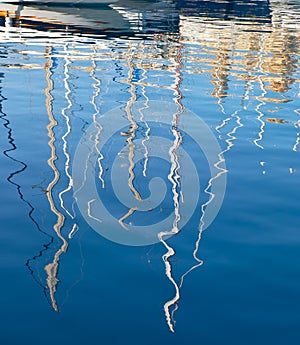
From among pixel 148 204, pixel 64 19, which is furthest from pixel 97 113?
pixel 64 19

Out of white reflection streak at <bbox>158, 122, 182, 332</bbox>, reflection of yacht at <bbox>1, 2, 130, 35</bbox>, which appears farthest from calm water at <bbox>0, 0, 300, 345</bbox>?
reflection of yacht at <bbox>1, 2, 130, 35</bbox>

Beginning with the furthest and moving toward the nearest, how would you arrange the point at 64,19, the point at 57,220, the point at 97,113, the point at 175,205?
the point at 64,19
the point at 97,113
the point at 175,205
the point at 57,220

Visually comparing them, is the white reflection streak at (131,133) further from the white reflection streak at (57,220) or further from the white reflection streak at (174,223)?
the white reflection streak at (57,220)

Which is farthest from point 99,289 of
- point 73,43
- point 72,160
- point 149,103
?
point 73,43

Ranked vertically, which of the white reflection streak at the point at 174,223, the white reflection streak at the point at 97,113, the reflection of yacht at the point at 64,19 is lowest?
the white reflection streak at the point at 174,223

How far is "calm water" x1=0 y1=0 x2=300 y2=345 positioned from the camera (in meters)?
6.02

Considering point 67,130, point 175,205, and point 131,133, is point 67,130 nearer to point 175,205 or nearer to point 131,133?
point 131,133

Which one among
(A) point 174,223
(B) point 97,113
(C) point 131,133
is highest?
(B) point 97,113

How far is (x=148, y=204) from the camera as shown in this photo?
8.86m

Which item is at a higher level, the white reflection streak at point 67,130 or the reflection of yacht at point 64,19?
the reflection of yacht at point 64,19

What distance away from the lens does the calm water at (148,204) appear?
602 cm

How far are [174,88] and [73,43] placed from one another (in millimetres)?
8892

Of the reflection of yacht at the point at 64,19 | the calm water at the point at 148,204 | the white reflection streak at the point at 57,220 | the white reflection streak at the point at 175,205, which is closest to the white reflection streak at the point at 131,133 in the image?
the calm water at the point at 148,204

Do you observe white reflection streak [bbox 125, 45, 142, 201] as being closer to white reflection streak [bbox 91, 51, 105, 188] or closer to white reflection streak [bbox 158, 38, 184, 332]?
white reflection streak [bbox 91, 51, 105, 188]
